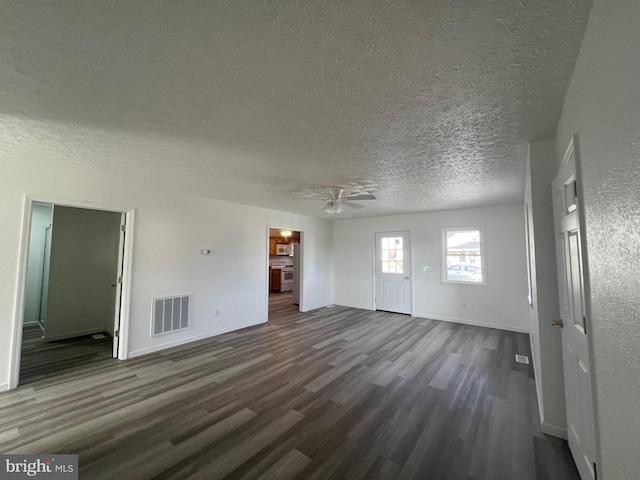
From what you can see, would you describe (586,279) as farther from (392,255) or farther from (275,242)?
(275,242)

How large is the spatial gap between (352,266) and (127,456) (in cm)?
569

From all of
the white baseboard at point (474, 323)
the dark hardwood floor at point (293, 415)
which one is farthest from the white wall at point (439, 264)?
the dark hardwood floor at point (293, 415)

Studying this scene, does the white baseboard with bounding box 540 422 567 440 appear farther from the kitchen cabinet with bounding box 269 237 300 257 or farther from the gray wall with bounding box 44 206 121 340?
the kitchen cabinet with bounding box 269 237 300 257

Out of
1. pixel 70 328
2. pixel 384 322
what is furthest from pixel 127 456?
pixel 384 322

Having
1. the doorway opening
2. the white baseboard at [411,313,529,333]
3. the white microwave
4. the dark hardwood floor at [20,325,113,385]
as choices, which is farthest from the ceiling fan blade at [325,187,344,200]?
the white microwave

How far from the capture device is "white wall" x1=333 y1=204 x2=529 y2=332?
4809 mm

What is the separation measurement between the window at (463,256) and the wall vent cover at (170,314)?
201 inches

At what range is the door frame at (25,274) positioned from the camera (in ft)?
9.09

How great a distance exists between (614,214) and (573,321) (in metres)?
1.10

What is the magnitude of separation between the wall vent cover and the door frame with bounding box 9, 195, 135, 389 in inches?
14.1

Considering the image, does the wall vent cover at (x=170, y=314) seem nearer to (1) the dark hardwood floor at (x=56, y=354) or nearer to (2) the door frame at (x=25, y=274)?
(2) the door frame at (x=25, y=274)

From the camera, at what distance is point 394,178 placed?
319 centimetres

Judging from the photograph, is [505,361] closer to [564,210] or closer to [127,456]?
[564,210]

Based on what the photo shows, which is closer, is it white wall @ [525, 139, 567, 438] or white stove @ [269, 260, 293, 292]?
white wall @ [525, 139, 567, 438]
